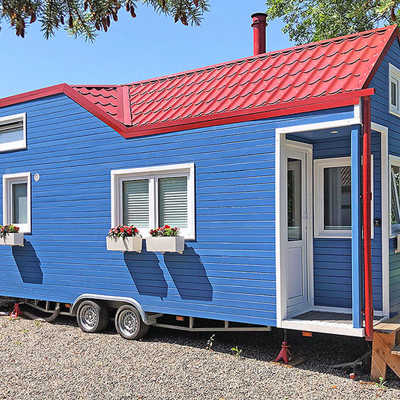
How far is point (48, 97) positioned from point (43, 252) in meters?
2.63

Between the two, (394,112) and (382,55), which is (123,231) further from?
(382,55)

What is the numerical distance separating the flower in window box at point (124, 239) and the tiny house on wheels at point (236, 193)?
5cm

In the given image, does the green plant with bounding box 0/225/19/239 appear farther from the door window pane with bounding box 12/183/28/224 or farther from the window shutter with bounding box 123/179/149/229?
the window shutter with bounding box 123/179/149/229

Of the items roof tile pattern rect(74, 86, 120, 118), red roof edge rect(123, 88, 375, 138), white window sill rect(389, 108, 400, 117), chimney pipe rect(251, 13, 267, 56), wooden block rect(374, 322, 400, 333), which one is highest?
chimney pipe rect(251, 13, 267, 56)

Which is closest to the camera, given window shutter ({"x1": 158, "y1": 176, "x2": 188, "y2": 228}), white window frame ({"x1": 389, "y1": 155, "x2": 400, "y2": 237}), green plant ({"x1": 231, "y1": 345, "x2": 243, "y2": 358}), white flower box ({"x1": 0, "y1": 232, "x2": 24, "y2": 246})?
white window frame ({"x1": 389, "y1": 155, "x2": 400, "y2": 237})

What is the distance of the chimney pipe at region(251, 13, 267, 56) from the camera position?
9.30 m

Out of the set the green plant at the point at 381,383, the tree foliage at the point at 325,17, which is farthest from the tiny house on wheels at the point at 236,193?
the tree foliage at the point at 325,17

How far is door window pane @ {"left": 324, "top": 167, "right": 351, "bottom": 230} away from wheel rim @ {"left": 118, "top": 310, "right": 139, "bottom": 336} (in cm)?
313

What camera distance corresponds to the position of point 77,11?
17.8 ft

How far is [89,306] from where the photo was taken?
8.77 m

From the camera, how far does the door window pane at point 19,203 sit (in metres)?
9.89

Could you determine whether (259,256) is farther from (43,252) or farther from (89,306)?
(43,252)

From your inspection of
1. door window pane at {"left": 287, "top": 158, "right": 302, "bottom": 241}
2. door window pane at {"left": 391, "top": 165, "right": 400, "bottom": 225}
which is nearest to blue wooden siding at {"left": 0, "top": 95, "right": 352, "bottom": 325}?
door window pane at {"left": 287, "top": 158, "right": 302, "bottom": 241}

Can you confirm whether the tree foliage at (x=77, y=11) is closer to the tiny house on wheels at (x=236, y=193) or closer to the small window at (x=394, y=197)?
the tiny house on wheels at (x=236, y=193)
